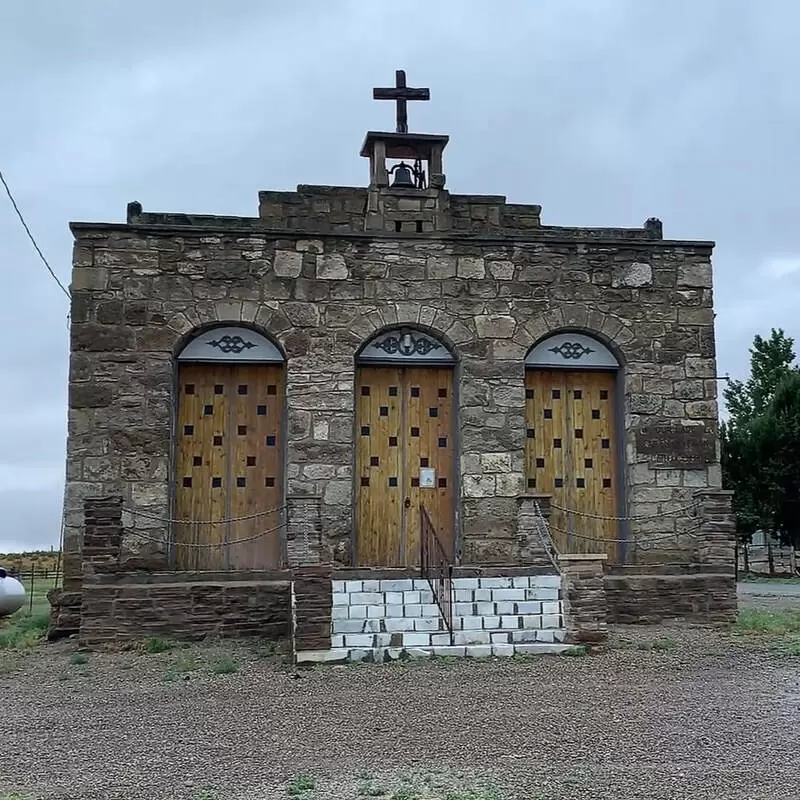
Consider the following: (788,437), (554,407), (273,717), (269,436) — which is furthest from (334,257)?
(788,437)

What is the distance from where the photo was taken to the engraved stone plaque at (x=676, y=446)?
13281 millimetres

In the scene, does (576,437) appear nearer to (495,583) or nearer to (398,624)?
(495,583)

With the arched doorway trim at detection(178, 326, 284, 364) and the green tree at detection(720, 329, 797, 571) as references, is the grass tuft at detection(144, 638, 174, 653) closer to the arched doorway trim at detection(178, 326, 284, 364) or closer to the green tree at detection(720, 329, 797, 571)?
the arched doorway trim at detection(178, 326, 284, 364)

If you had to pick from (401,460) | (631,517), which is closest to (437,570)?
(401,460)

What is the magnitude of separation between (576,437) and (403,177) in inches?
165

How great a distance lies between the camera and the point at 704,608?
12.2 metres

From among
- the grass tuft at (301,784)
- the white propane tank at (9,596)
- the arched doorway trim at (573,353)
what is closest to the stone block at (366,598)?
the arched doorway trim at (573,353)

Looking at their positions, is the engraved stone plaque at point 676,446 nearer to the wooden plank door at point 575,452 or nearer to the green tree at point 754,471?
the wooden plank door at point 575,452

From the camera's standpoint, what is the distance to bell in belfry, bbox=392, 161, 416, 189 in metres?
14.0

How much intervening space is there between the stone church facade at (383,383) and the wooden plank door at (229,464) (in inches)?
1.0

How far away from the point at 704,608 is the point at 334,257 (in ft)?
20.4

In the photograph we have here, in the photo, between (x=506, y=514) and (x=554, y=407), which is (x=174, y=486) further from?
(x=554, y=407)

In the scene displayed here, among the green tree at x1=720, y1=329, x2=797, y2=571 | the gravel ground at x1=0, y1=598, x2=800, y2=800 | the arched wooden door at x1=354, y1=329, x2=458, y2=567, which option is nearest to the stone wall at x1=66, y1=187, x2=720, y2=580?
the arched wooden door at x1=354, y1=329, x2=458, y2=567

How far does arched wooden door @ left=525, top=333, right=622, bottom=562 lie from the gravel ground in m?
3.27
